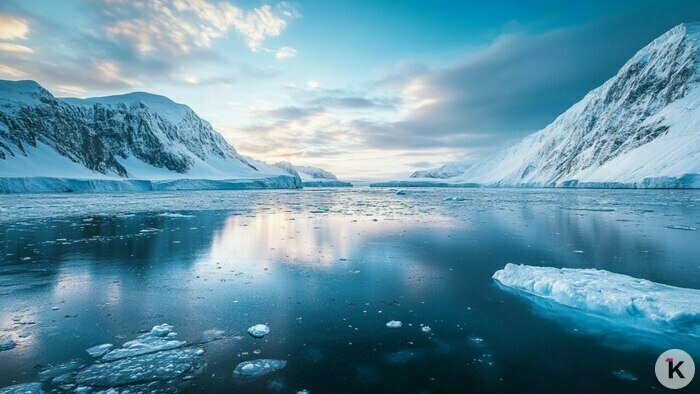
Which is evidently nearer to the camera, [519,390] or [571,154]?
[519,390]

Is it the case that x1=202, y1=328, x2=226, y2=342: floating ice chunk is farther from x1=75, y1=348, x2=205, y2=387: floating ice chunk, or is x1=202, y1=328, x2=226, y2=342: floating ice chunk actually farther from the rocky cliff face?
the rocky cliff face

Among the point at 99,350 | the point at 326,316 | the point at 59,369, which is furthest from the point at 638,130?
the point at 59,369

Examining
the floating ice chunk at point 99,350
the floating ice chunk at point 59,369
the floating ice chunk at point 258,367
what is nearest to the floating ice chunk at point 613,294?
the floating ice chunk at point 258,367

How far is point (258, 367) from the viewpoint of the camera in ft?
15.8

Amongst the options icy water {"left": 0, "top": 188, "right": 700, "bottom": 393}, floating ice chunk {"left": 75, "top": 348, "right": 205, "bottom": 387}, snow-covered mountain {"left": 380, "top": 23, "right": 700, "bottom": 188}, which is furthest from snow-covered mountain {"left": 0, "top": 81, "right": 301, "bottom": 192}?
snow-covered mountain {"left": 380, "top": 23, "right": 700, "bottom": 188}

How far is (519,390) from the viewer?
13.9 ft

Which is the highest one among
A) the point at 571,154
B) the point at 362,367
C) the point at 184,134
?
the point at 184,134

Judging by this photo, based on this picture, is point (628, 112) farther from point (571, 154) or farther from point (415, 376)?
point (415, 376)

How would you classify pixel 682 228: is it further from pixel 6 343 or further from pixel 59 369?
pixel 6 343

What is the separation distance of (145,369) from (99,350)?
113cm

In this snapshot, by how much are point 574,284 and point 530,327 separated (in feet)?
7.61

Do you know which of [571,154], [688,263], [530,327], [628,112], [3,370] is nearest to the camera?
[3,370]

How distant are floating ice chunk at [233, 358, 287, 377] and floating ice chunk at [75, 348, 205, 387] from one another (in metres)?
0.54

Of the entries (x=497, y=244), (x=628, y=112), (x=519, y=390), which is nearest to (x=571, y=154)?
(x=628, y=112)
